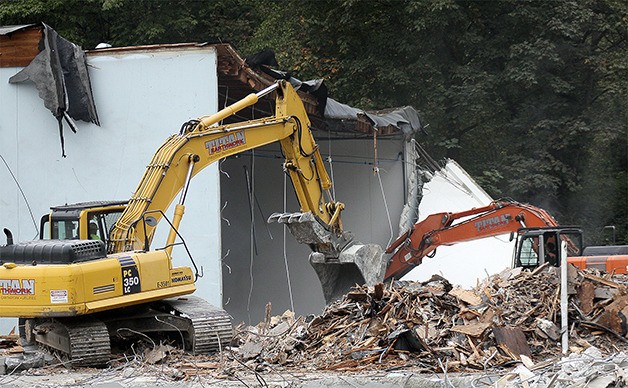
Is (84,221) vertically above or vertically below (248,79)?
below

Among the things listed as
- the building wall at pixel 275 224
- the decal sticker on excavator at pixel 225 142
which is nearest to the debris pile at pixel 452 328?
the decal sticker on excavator at pixel 225 142

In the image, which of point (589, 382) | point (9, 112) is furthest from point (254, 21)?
point (589, 382)

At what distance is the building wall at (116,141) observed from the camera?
602 inches

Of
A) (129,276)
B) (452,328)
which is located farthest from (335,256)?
(452,328)

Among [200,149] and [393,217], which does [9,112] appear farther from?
[393,217]

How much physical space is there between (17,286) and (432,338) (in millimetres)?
4622

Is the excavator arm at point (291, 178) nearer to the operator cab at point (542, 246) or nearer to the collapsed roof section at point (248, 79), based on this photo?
the collapsed roof section at point (248, 79)

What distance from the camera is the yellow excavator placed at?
36.5 ft

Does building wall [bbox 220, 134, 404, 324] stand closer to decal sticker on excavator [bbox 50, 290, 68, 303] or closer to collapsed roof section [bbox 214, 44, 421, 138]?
collapsed roof section [bbox 214, 44, 421, 138]

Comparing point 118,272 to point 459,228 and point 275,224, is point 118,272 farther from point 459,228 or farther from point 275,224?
point 275,224

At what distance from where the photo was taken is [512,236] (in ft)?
53.3

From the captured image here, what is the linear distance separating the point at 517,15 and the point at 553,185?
510 centimetres

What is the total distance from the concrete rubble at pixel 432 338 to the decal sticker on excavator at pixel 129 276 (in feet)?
2.61

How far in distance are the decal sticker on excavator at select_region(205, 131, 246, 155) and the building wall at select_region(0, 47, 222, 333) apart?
155 cm
